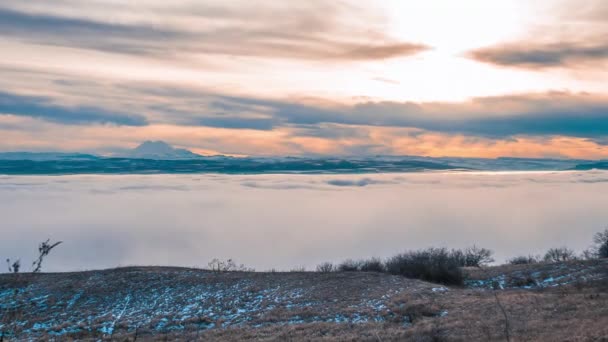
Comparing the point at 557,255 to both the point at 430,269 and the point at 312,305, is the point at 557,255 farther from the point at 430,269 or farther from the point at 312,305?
the point at 312,305

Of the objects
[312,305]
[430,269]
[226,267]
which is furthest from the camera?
[226,267]

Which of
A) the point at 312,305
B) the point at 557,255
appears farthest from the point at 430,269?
the point at 557,255

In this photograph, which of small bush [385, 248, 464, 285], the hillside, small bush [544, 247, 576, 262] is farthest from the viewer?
small bush [544, 247, 576, 262]

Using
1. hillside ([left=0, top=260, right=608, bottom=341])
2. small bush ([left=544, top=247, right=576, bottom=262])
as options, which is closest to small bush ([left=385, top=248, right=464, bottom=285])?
hillside ([left=0, top=260, right=608, bottom=341])

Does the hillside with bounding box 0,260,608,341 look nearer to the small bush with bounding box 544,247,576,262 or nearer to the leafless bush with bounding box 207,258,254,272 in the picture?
the leafless bush with bounding box 207,258,254,272

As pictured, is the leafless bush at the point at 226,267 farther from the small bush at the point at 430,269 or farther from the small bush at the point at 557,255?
the small bush at the point at 557,255

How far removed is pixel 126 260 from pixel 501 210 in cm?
10164

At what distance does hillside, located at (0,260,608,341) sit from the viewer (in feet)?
50.1

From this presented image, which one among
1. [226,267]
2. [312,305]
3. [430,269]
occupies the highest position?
[312,305]

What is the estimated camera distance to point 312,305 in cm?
2172

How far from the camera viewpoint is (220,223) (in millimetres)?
120250

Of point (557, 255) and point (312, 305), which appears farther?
point (557, 255)

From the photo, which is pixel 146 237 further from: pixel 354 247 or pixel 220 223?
pixel 354 247

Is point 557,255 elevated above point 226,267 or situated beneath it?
elevated above
